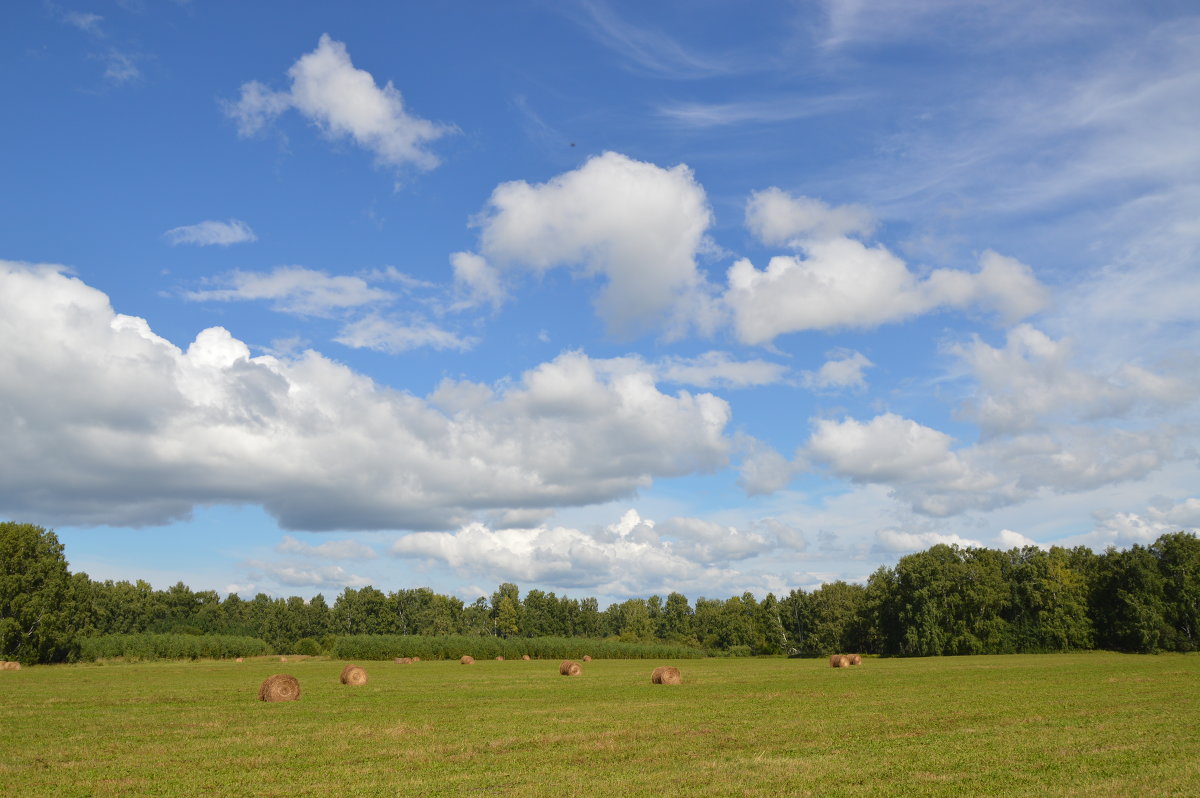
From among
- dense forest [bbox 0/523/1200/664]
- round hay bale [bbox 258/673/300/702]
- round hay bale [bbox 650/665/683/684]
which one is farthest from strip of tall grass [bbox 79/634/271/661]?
round hay bale [bbox 650/665/683/684]

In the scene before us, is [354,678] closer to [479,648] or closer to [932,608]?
[479,648]

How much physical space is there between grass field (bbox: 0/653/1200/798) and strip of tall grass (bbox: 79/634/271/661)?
62.1 m

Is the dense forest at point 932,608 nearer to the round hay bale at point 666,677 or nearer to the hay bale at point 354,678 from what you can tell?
the hay bale at point 354,678

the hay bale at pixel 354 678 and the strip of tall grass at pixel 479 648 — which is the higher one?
the hay bale at pixel 354 678

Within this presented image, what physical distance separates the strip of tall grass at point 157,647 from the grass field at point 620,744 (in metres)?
62.1

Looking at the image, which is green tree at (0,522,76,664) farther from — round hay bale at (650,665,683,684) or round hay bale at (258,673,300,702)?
round hay bale at (650,665,683,684)

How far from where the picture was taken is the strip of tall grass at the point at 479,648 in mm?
92375

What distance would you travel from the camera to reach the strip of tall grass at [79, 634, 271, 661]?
8650cm

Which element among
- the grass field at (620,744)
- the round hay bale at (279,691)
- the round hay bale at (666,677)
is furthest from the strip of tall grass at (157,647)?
the round hay bale at (666,677)

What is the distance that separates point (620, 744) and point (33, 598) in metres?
83.5

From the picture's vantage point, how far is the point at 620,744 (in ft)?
63.3

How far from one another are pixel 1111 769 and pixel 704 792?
820 centimetres

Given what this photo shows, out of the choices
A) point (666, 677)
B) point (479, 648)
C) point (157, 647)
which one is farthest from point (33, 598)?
point (666, 677)

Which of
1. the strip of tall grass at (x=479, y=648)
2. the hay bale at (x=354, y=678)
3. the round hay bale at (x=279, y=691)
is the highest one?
the round hay bale at (x=279, y=691)
